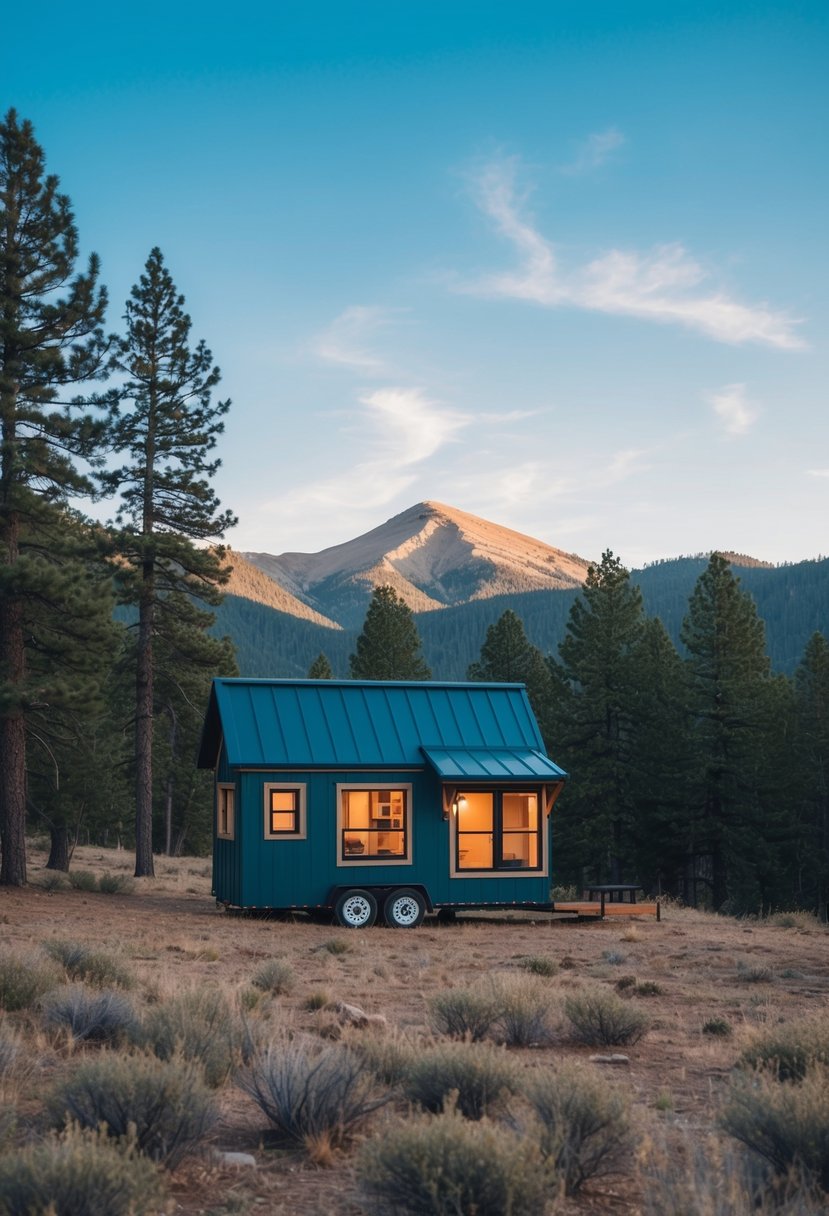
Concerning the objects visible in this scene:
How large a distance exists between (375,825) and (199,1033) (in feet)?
47.8

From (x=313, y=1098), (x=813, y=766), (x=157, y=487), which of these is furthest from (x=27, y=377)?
(x=813, y=766)

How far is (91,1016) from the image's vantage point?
8.81m

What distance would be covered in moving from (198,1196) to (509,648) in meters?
46.4

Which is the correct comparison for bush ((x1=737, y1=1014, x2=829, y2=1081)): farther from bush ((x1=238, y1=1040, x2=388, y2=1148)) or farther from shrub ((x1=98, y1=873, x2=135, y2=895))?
shrub ((x1=98, y1=873, x2=135, y2=895))

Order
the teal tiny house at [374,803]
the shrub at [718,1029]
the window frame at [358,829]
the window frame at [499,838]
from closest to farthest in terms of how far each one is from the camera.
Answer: the shrub at [718,1029] → the teal tiny house at [374,803] → the window frame at [358,829] → the window frame at [499,838]

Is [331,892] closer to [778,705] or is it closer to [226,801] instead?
[226,801]

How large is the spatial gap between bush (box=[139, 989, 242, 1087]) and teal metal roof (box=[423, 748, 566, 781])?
1274cm

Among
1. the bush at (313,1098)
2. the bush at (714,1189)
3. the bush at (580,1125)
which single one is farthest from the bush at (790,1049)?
the bush at (313,1098)

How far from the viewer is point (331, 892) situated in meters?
21.2

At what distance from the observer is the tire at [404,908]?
21125 millimetres

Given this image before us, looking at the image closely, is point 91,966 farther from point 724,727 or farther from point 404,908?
point 724,727

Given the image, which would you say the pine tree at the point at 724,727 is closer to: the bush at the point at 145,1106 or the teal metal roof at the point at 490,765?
the teal metal roof at the point at 490,765

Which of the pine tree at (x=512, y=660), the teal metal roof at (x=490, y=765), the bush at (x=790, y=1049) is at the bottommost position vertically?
the bush at (x=790, y=1049)

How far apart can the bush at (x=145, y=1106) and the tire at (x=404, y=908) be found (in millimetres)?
15259
